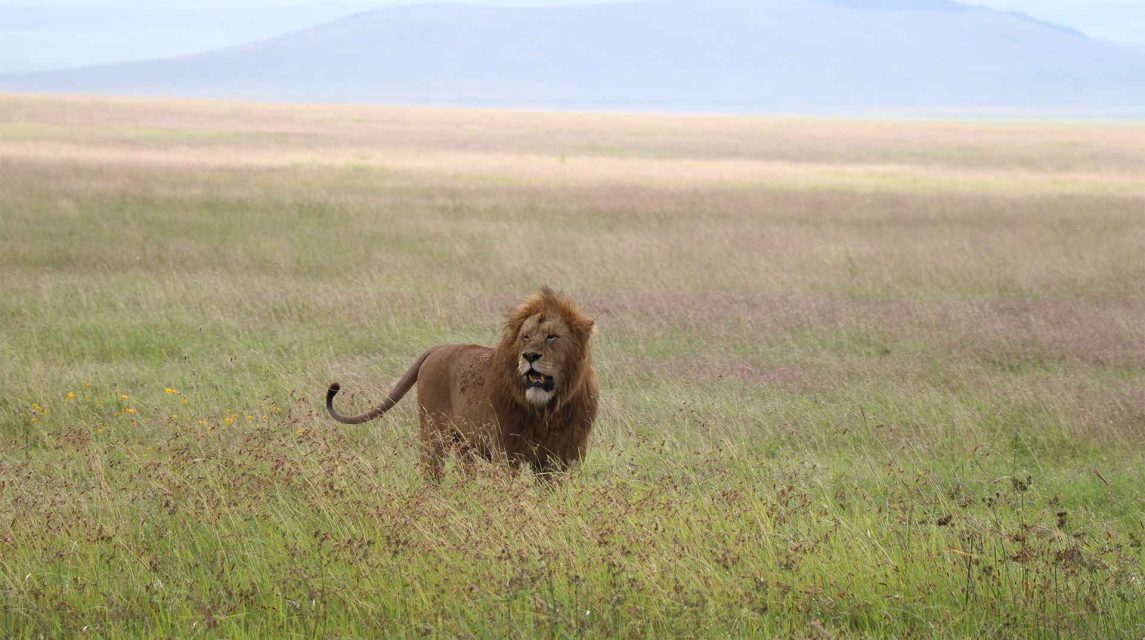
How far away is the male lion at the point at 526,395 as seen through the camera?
5.39 m

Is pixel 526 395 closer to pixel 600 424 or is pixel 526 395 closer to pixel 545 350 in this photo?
pixel 545 350

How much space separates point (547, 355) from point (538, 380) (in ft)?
0.38

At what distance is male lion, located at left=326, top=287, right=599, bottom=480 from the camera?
5391 millimetres

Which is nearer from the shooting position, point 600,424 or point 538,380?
point 538,380

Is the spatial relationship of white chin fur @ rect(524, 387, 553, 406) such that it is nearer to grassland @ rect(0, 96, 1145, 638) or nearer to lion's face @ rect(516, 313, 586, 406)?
lion's face @ rect(516, 313, 586, 406)

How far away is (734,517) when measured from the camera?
207 inches

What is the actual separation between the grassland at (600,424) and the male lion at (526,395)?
0.18 m

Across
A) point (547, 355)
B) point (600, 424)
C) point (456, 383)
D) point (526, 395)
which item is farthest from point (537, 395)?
point (600, 424)

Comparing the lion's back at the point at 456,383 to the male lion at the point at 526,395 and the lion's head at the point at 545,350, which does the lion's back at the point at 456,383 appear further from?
the lion's head at the point at 545,350

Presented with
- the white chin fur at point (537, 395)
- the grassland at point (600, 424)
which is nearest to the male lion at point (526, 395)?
the white chin fur at point (537, 395)

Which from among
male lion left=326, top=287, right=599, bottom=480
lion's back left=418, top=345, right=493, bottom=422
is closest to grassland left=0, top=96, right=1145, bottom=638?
male lion left=326, top=287, right=599, bottom=480

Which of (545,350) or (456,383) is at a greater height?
(545,350)

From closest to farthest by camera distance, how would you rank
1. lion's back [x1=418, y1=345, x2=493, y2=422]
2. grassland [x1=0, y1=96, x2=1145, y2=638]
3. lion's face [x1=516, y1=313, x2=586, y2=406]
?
grassland [x1=0, y1=96, x2=1145, y2=638]
lion's face [x1=516, y1=313, x2=586, y2=406]
lion's back [x1=418, y1=345, x2=493, y2=422]

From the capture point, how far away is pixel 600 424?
7797 millimetres
